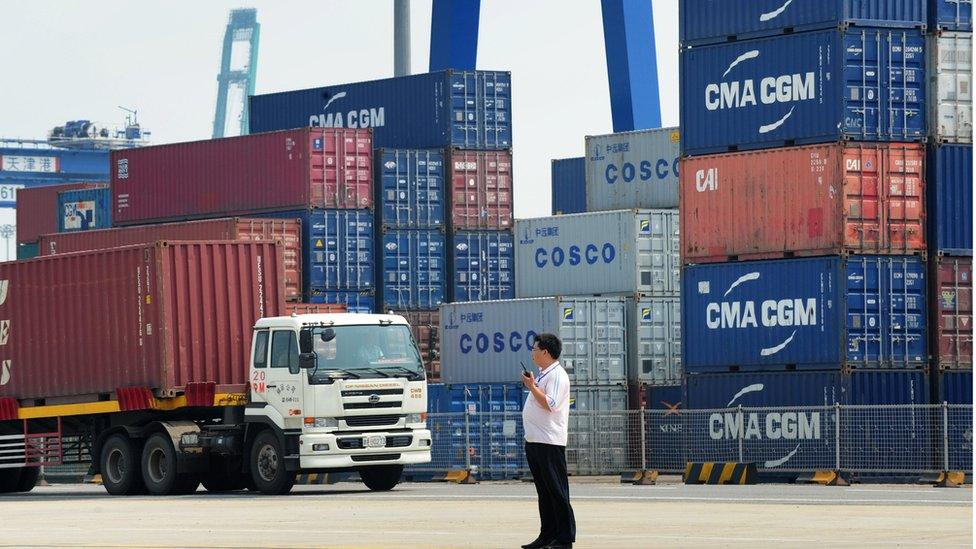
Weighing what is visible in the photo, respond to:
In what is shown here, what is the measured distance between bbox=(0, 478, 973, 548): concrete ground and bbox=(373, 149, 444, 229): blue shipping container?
18.2m

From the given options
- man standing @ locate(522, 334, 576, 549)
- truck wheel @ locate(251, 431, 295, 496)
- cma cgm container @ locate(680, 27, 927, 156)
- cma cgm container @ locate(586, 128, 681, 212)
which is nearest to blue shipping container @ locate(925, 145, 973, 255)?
cma cgm container @ locate(680, 27, 927, 156)

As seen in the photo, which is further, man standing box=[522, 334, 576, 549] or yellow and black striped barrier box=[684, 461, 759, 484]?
yellow and black striped barrier box=[684, 461, 759, 484]

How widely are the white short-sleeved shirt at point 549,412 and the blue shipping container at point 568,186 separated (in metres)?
35.6

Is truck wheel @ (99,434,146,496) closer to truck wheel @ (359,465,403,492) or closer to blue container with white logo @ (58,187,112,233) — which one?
truck wheel @ (359,465,403,492)

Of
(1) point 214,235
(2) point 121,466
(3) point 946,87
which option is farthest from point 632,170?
(2) point 121,466

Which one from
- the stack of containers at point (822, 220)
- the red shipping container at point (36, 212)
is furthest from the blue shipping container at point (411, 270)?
the red shipping container at point (36, 212)

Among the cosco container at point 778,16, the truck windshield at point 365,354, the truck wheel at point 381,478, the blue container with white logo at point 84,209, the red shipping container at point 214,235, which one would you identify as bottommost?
the truck wheel at point 381,478

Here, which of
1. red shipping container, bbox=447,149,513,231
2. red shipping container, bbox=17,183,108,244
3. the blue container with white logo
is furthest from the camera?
red shipping container, bbox=17,183,108,244

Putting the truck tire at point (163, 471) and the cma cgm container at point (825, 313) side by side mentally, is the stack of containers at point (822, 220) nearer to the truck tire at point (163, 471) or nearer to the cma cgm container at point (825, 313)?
the cma cgm container at point (825, 313)

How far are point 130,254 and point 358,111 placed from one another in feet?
64.3

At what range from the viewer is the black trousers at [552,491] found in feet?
48.3

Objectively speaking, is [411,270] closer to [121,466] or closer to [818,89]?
[818,89]

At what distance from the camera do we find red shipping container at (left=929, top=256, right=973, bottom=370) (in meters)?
32.0

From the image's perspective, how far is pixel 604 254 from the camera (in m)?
39.7
